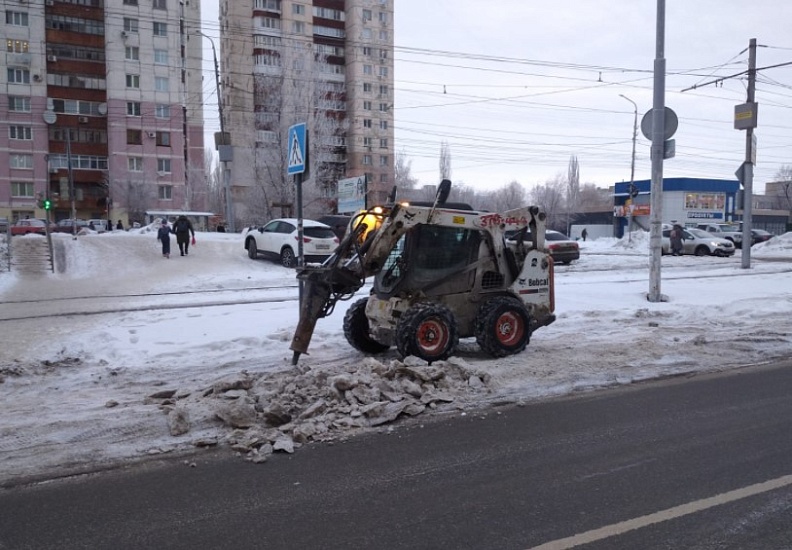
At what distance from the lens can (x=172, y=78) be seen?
227 feet

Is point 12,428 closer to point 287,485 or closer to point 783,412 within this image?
point 287,485

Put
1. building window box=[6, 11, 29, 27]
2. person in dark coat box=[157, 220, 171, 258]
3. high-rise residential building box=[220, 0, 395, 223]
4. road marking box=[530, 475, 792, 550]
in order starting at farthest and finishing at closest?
building window box=[6, 11, 29, 27]
high-rise residential building box=[220, 0, 395, 223]
person in dark coat box=[157, 220, 171, 258]
road marking box=[530, 475, 792, 550]

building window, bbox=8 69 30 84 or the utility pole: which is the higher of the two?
building window, bbox=8 69 30 84

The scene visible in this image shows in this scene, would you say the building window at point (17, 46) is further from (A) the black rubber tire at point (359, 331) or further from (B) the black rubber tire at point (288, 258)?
(A) the black rubber tire at point (359, 331)

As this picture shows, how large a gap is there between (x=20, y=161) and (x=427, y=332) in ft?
231

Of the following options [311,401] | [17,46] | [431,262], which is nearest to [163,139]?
[17,46]

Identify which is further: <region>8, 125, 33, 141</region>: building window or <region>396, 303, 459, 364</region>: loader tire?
<region>8, 125, 33, 141</region>: building window

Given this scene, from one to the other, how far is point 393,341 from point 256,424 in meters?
2.81

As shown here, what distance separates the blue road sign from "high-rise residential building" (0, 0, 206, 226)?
6227cm

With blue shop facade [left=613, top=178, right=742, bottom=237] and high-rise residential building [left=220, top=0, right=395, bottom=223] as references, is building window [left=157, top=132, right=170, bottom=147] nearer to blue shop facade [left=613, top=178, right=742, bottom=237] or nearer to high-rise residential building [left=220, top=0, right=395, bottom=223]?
high-rise residential building [left=220, top=0, right=395, bottom=223]

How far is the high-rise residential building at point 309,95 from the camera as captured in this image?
44531mm

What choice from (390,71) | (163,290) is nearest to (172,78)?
(390,71)

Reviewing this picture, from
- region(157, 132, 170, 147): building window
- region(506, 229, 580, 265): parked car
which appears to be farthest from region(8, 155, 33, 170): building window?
region(506, 229, 580, 265): parked car

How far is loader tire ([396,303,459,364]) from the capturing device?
8.18 metres
